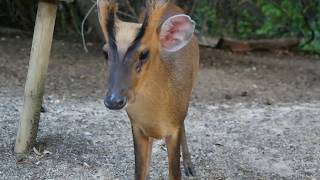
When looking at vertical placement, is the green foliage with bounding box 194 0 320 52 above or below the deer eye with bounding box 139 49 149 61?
below

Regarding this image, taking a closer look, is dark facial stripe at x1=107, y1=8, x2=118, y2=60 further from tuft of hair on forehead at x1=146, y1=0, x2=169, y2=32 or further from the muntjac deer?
tuft of hair on forehead at x1=146, y1=0, x2=169, y2=32

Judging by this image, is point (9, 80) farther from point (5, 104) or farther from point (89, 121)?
point (89, 121)

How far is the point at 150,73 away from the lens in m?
3.30

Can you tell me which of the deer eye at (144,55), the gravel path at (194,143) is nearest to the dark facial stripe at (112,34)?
the deer eye at (144,55)

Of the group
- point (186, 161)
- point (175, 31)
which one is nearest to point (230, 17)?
point (186, 161)

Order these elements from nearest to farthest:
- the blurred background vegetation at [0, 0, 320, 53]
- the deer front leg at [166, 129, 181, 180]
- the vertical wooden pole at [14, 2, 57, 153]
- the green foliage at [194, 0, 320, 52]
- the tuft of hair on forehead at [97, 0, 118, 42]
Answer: the tuft of hair on forehead at [97, 0, 118, 42] → the deer front leg at [166, 129, 181, 180] → the vertical wooden pole at [14, 2, 57, 153] → the blurred background vegetation at [0, 0, 320, 53] → the green foliage at [194, 0, 320, 52]

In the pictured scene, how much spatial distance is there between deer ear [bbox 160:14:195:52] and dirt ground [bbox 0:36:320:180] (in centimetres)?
142

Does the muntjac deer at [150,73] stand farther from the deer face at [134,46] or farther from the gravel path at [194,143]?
the gravel path at [194,143]

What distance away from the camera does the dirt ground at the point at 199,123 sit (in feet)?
15.3

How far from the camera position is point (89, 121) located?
5.72 meters

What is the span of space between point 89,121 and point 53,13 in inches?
55.5

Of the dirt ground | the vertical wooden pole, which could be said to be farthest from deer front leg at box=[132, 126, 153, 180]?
the vertical wooden pole

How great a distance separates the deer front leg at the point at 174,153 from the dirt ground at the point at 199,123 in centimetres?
59

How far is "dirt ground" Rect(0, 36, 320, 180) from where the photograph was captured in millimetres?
4660
